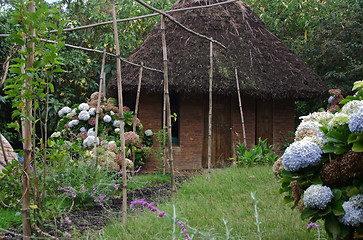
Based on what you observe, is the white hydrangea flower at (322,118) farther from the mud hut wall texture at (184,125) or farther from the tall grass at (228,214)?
the mud hut wall texture at (184,125)

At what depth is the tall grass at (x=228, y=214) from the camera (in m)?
2.82

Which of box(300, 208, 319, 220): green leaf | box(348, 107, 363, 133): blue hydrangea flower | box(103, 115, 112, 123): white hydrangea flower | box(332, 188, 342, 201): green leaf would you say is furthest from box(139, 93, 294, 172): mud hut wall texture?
box(348, 107, 363, 133): blue hydrangea flower

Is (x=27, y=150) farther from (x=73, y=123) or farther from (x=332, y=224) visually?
(x=73, y=123)

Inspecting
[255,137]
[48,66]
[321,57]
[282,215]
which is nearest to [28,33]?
[48,66]

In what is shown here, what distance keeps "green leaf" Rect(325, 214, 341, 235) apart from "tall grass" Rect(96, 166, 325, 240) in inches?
13.8

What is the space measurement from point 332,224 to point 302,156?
1.30ft

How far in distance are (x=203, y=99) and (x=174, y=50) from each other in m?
1.33

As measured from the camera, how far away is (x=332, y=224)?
6.83ft

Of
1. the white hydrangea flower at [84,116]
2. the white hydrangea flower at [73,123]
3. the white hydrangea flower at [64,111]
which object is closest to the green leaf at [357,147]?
the white hydrangea flower at [84,116]

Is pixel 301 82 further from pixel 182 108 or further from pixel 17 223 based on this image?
pixel 17 223

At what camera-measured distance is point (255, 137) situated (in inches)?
380

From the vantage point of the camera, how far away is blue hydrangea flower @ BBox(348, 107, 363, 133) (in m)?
1.94

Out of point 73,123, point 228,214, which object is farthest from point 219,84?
point 228,214

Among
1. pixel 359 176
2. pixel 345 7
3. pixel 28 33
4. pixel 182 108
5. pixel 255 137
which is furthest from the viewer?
pixel 345 7
